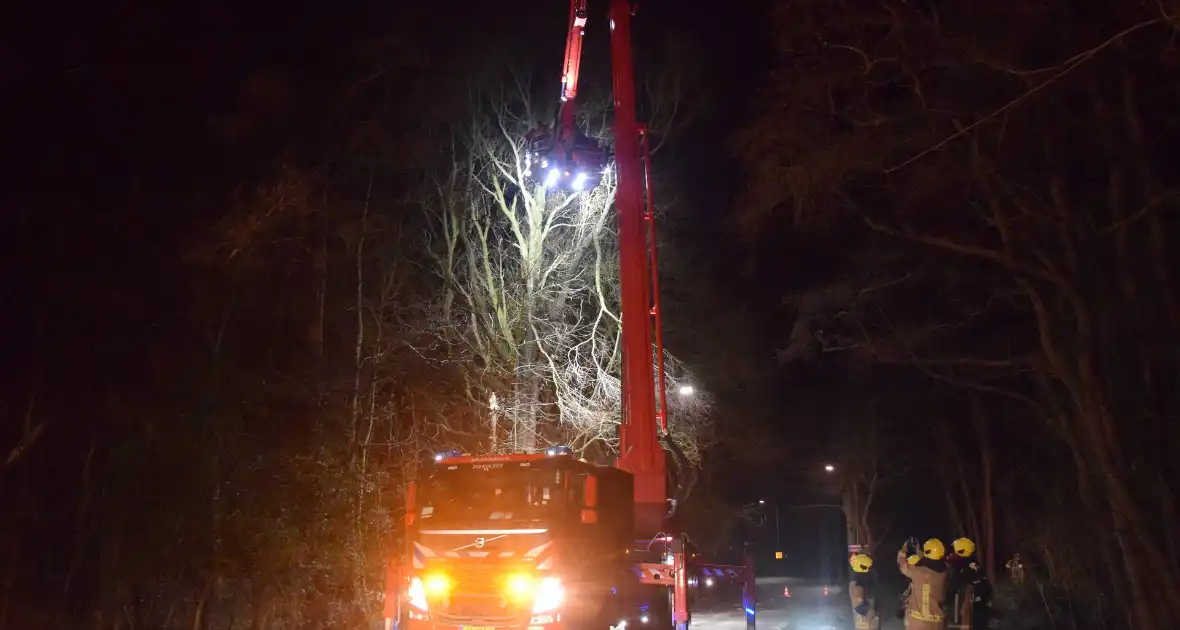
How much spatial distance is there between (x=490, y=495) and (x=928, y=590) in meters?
4.74

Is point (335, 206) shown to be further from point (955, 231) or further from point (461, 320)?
point (955, 231)

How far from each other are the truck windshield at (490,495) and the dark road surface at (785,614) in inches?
274

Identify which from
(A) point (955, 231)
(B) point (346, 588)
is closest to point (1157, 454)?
(A) point (955, 231)

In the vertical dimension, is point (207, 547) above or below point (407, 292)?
below

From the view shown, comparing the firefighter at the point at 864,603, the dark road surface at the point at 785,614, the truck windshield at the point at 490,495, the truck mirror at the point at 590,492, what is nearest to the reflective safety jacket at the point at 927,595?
the firefighter at the point at 864,603

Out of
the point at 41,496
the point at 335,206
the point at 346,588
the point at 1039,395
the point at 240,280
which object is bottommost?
the point at 346,588

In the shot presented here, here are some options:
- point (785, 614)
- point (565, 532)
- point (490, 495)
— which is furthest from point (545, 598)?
point (785, 614)

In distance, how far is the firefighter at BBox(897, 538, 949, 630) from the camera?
905 centimetres

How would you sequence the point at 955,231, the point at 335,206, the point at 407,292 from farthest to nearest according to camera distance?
the point at 407,292 < the point at 335,206 < the point at 955,231

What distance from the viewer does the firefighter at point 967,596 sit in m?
9.30

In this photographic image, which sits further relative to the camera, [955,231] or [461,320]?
[461,320]

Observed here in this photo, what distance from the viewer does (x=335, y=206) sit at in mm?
18953

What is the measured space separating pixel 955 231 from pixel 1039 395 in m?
8.80

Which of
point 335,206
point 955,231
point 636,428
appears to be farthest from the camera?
point 335,206
